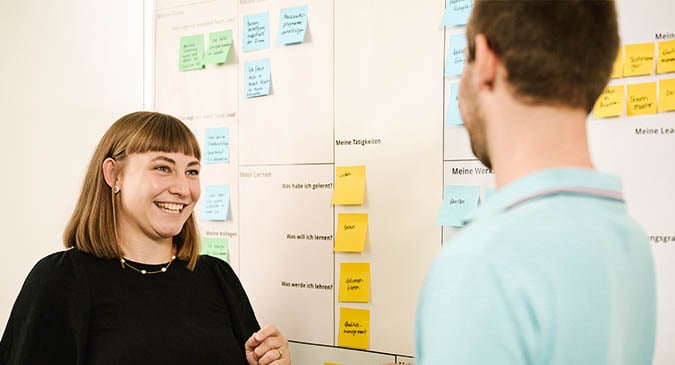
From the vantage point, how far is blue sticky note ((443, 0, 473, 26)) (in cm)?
164

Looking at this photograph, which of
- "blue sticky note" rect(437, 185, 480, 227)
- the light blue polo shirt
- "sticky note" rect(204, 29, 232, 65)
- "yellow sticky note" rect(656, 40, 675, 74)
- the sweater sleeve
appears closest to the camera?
the light blue polo shirt

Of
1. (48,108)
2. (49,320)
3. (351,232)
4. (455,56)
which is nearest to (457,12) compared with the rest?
(455,56)

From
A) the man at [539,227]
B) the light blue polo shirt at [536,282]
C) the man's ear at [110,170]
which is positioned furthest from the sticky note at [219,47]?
the light blue polo shirt at [536,282]

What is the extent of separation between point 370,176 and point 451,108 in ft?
0.97

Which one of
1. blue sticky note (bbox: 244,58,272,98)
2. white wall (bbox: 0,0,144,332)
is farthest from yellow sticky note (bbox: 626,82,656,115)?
white wall (bbox: 0,0,144,332)

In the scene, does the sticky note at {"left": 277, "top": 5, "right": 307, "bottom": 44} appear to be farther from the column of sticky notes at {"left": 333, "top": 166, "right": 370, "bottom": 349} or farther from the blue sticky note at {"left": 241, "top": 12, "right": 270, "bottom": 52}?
the column of sticky notes at {"left": 333, "top": 166, "right": 370, "bottom": 349}

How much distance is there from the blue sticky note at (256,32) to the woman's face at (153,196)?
0.47 meters

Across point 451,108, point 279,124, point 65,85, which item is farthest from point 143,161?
point 65,85

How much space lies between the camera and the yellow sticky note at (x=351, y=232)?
179 centimetres

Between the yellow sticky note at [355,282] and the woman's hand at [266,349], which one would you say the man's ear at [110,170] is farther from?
the yellow sticky note at [355,282]

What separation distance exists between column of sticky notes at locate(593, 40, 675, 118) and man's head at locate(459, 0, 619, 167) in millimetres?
739

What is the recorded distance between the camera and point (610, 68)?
79 cm

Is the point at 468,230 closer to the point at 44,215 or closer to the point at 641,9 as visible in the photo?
the point at 641,9

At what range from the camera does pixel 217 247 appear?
2.10 meters
